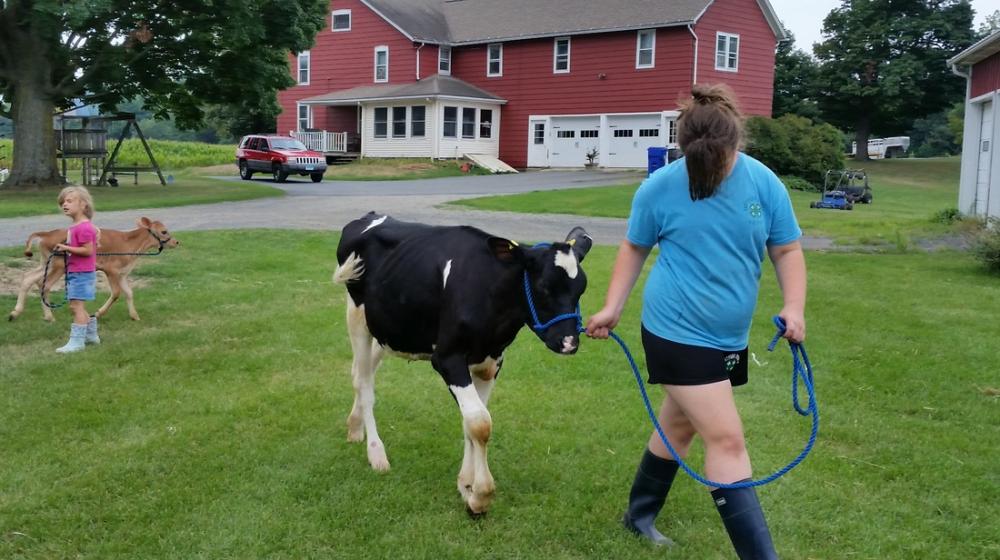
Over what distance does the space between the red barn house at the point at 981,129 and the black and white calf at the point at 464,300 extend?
17.0 metres

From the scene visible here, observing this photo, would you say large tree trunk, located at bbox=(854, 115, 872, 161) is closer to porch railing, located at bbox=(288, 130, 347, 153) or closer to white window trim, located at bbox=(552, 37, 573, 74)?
white window trim, located at bbox=(552, 37, 573, 74)

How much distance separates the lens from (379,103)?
142 feet

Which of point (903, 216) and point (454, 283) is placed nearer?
point (454, 283)

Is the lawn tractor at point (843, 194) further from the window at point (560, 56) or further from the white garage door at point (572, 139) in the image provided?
the window at point (560, 56)

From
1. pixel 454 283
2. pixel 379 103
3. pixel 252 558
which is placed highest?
pixel 379 103

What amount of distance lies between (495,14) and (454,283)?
4344cm

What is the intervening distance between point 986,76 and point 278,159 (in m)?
23.0

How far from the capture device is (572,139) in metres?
41.5

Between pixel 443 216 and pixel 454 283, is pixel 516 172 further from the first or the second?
pixel 454 283

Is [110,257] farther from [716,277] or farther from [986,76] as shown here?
[986,76]

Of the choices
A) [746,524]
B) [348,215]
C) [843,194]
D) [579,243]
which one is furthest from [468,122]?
[746,524]

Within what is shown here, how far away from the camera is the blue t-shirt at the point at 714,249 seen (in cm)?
366

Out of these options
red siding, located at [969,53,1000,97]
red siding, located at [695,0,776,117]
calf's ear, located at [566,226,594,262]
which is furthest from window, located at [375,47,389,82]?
calf's ear, located at [566,226,594,262]

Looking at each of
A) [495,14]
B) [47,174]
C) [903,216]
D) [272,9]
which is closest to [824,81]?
[495,14]
